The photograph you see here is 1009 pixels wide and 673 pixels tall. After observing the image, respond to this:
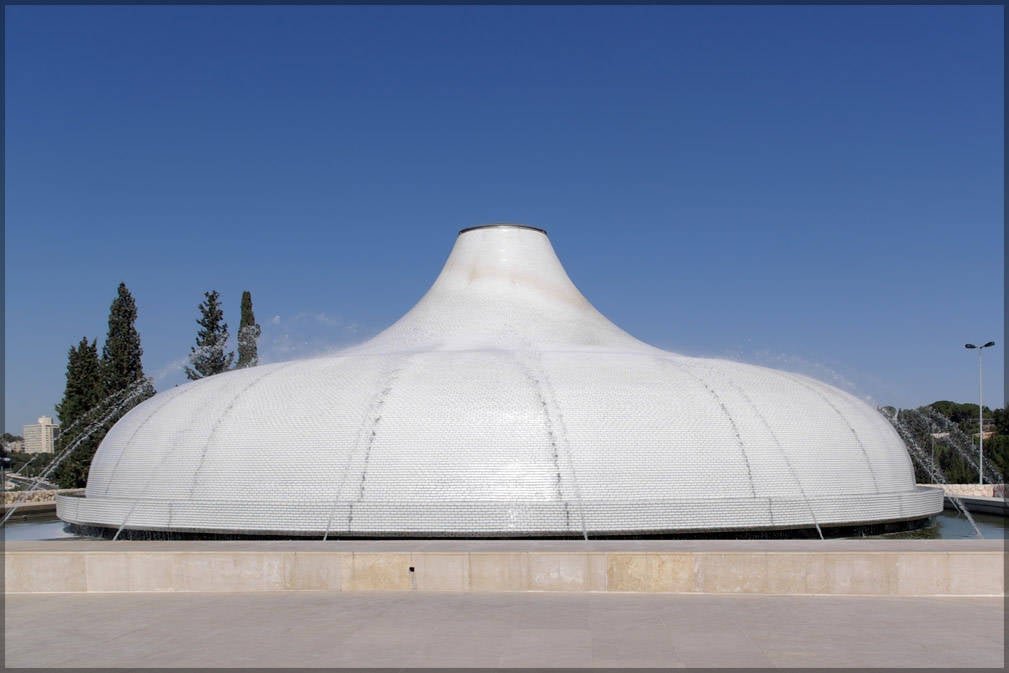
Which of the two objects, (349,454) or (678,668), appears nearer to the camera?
(678,668)

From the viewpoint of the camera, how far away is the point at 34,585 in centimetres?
1176

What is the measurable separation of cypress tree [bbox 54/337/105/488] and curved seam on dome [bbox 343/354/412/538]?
2473 cm

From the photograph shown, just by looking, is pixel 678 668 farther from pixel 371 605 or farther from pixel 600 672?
pixel 371 605

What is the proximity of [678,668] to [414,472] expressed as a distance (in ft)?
30.8

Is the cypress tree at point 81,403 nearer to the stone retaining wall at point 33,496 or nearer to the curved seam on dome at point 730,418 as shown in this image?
the stone retaining wall at point 33,496

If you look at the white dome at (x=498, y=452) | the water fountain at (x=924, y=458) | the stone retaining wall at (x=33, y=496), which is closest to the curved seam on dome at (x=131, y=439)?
the white dome at (x=498, y=452)

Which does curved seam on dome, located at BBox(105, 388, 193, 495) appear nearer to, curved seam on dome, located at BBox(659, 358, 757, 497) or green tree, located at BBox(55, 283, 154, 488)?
curved seam on dome, located at BBox(659, 358, 757, 497)

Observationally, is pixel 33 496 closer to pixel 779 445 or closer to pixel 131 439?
pixel 131 439

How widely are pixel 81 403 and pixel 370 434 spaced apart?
2831 cm

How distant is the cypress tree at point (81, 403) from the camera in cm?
3859

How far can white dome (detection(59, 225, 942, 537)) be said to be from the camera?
53.9ft

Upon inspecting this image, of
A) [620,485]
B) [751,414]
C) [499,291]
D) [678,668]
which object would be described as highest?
[499,291]

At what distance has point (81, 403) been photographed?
40562 millimetres

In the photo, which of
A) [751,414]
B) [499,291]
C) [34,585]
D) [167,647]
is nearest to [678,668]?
[167,647]
